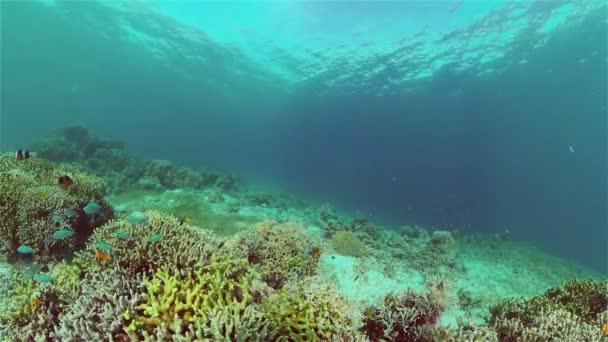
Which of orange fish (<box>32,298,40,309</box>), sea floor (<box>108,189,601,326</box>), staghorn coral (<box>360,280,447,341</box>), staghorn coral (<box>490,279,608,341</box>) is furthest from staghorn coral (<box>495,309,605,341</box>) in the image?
orange fish (<box>32,298,40,309</box>)

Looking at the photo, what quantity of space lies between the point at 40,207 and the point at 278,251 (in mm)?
5475

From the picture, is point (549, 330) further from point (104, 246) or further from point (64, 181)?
point (64, 181)

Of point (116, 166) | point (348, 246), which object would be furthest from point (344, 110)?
point (348, 246)

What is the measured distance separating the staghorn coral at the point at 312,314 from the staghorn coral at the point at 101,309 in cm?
179

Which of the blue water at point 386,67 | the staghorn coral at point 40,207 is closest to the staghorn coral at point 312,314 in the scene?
the staghorn coral at point 40,207

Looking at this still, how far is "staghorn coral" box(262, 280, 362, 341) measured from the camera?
152 inches

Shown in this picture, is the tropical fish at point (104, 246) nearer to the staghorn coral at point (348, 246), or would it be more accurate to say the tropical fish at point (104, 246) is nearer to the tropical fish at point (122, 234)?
the tropical fish at point (122, 234)

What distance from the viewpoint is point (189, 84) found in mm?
70812

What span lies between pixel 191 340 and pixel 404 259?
404 inches

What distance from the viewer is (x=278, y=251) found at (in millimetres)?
6918

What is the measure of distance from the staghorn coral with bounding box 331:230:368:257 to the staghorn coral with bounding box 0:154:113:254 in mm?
7430

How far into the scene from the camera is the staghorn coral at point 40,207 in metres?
6.46

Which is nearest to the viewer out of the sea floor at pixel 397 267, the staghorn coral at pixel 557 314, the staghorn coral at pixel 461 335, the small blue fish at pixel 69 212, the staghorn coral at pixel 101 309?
the staghorn coral at pixel 101 309

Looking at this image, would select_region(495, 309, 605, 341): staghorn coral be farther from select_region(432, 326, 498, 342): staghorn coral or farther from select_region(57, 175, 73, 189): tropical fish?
select_region(57, 175, 73, 189): tropical fish
